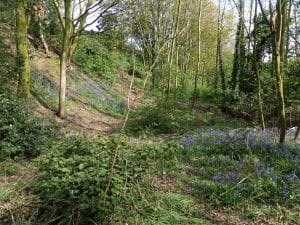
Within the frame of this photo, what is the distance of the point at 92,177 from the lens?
3.84m

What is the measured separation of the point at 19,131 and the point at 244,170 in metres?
4.96

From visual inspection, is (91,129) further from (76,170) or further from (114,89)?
(114,89)

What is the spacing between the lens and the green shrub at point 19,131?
25.5 feet

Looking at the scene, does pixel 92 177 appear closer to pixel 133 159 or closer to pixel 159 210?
pixel 133 159

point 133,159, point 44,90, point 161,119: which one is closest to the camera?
point 133,159

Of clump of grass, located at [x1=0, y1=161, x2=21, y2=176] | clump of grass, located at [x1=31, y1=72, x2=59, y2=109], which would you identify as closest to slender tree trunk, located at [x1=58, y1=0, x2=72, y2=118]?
clump of grass, located at [x1=31, y1=72, x2=59, y2=109]

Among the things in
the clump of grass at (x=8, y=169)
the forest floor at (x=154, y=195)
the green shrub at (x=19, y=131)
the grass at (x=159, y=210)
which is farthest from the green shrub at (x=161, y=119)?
the grass at (x=159, y=210)

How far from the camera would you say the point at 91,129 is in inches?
527

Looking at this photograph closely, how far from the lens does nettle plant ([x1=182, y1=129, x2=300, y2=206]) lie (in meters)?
5.36

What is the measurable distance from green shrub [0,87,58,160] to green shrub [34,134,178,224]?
357 centimetres

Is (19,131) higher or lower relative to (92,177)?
lower

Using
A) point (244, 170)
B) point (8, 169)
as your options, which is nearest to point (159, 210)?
point (244, 170)

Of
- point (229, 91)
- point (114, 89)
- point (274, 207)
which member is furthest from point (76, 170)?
point (114, 89)

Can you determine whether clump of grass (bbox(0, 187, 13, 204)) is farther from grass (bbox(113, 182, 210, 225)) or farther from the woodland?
grass (bbox(113, 182, 210, 225))
